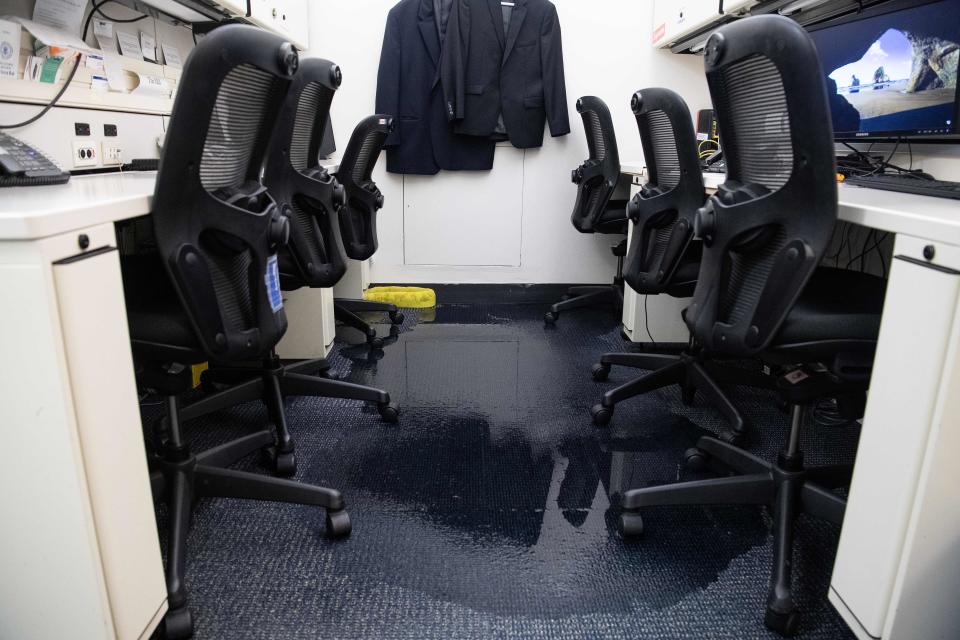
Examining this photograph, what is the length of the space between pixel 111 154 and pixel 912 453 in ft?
6.82

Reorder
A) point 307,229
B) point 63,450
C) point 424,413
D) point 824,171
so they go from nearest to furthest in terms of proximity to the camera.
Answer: point 63,450
point 824,171
point 307,229
point 424,413

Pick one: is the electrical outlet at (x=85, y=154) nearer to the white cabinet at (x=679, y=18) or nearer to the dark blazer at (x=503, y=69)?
the dark blazer at (x=503, y=69)

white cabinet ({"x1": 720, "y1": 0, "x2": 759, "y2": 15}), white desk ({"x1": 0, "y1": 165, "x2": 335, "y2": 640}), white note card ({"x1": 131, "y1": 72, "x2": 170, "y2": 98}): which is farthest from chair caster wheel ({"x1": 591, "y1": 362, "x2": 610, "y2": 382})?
white note card ({"x1": 131, "y1": 72, "x2": 170, "y2": 98})

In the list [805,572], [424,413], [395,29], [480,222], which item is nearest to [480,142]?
[480,222]

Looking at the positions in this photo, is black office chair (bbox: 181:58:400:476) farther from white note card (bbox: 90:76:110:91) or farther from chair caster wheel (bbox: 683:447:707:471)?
chair caster wheel (bbox: 683:447:707:471)

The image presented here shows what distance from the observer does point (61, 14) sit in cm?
173

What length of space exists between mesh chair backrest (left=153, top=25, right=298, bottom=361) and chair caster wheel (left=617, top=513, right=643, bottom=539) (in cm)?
83

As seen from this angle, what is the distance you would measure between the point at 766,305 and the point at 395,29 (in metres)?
2.68

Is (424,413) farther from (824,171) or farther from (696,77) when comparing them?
(696,77)

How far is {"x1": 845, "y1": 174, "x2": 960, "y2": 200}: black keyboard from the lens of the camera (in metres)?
1.26

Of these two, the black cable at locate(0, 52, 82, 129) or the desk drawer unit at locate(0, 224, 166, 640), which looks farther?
the black cable at locate(0, 52, 82, 129)

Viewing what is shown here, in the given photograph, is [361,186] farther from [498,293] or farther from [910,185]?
[910,185]

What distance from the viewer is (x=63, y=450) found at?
33.5 inches

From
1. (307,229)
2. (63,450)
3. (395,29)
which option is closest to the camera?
(63,450)
